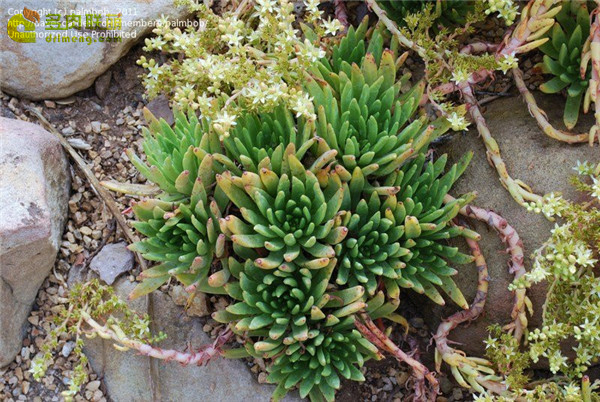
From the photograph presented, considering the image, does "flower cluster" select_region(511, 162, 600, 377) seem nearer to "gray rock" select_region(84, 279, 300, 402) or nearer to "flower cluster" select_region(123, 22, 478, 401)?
"flower cluster" select_region(123, 22, 478, 401)

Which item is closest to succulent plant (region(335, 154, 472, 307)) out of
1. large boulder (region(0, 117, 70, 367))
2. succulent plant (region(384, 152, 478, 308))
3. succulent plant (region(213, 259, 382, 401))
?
succulent plant (region(384, 152, 478, 308))

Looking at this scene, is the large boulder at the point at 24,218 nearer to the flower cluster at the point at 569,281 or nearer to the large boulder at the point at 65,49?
the large boulder at the point at 65,49

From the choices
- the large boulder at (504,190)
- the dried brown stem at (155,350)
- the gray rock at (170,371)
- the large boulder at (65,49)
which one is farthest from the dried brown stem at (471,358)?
the large boulder at (65,49)

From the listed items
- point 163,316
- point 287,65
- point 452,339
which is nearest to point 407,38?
point 287,65

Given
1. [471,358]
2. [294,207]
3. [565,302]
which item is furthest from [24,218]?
[565,302]

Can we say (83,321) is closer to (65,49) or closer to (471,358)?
(65,49)
